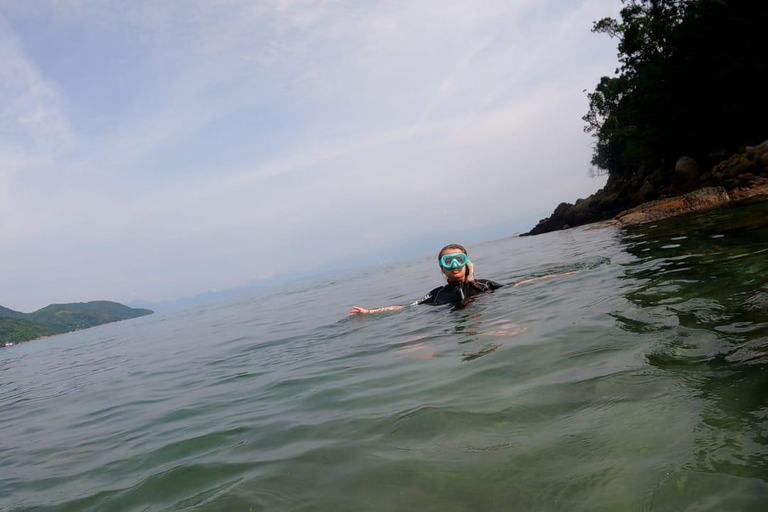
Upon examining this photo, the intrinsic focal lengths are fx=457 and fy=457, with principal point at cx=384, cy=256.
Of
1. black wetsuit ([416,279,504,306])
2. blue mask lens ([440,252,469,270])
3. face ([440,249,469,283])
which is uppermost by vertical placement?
blue mask lens ([440,252,469,270])

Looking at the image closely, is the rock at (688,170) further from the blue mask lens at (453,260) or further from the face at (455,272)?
the blue mask lens at (453,260)

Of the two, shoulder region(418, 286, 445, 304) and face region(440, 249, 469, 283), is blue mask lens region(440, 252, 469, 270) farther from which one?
shoulder region(418, 286, 445, 304)

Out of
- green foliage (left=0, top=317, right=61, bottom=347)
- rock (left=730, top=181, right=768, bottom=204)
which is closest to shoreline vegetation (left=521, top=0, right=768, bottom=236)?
rock (left=730, top=181, right=768, bottom=204)

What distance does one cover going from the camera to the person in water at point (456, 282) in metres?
8.41

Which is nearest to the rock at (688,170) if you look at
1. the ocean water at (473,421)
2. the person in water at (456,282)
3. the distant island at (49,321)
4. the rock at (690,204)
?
the rock at (690,204)

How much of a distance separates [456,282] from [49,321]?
→ 167056mm

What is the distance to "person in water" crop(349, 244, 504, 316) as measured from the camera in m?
8.41

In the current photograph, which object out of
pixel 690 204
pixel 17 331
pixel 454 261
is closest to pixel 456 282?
pixel 454 261

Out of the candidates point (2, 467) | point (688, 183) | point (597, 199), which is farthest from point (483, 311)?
point (597, 199)

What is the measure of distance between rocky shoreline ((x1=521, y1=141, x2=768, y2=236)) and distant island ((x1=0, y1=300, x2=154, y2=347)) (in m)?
94.5

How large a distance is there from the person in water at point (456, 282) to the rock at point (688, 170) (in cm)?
2408

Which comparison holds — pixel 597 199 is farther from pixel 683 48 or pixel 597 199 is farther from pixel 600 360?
pixel 600 360

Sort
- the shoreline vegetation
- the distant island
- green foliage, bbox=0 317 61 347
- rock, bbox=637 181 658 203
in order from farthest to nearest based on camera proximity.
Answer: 1. the distant island
2. green foliage, bbox=0 317 61 347
3. rock, bbox=637 181 658 203
4. the shoreline vegetation

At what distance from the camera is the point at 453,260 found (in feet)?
27.5
